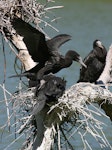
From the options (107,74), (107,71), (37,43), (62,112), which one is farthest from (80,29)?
(62,112)

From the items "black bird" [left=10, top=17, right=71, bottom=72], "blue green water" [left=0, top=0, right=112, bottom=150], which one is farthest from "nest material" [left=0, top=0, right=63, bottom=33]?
"blue green water" [left=0, top=0, right=112, bottom=150]

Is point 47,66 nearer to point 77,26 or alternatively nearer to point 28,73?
point 28,73

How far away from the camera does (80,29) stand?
1515cm

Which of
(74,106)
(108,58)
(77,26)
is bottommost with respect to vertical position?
(74,106)

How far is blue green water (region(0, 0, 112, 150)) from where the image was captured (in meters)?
10.0

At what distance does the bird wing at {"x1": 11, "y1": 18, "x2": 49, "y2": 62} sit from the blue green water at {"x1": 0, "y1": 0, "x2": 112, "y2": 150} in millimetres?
1831

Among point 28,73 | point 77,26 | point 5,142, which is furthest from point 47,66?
point 77,26

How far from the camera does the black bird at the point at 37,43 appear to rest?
618cm

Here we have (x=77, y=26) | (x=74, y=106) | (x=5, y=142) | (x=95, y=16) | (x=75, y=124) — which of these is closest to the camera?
(x=74, y=106)

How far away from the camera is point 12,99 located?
602 cm

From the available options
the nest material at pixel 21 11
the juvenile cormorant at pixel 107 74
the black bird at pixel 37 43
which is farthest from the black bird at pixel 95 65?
the nest material at pixel 21 11

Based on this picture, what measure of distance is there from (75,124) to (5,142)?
7.06ft

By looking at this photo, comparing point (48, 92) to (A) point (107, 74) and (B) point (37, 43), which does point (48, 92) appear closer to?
(B) point (37, 43)

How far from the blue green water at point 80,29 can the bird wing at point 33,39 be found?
183 cm
